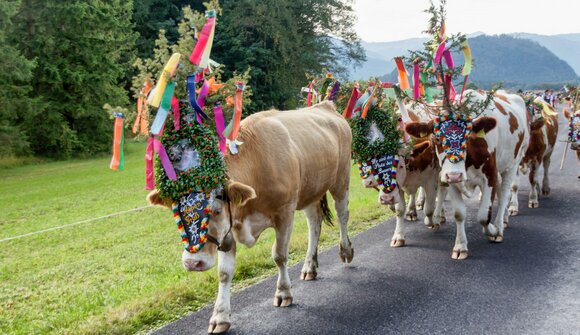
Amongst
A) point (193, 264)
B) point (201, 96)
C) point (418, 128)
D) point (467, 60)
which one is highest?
point (467, 60)

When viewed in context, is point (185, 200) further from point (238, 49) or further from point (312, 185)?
point (238, 49)

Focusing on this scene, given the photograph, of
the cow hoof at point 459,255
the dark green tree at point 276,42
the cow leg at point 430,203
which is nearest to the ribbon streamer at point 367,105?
the cow leg at point 430,203

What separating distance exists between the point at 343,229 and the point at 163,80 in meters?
3.39

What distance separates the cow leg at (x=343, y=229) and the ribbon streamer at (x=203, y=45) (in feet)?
9.93

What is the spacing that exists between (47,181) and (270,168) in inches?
671

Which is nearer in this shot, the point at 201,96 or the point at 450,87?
the point at 201,96

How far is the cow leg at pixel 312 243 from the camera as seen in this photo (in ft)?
21.1

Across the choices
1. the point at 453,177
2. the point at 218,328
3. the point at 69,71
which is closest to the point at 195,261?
the point at 218,328

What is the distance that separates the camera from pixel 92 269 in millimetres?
7754

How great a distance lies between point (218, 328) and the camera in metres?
4.94

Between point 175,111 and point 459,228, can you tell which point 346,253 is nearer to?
point 459,228

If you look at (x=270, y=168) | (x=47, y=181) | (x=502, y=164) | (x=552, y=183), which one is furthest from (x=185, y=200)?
(x=47, y=181)

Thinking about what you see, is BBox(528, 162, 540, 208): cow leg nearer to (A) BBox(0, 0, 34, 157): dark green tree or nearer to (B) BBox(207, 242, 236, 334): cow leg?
(B) BBox(207, 242, 236, 334): cow leg

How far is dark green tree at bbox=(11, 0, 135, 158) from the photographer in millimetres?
26906
